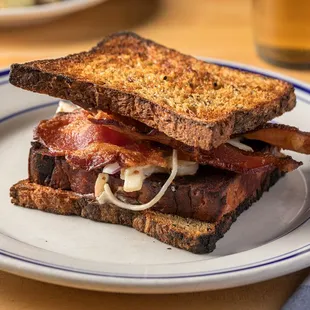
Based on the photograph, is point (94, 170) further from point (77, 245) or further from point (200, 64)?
point (200, 64)

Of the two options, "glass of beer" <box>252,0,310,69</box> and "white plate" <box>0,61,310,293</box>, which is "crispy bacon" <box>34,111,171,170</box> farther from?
"glass of beer" <box>252,0,310,69</box>

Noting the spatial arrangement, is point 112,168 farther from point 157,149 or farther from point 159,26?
point 159,26

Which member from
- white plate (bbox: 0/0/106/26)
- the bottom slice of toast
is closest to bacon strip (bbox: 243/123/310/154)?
the bottom slice of toast

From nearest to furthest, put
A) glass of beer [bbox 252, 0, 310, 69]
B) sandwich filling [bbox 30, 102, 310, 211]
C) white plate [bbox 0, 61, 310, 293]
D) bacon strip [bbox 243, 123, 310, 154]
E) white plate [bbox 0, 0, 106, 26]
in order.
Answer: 1. white plate [bbox 0, 61, 310, 293]
2. sandwich filling [bbox 30, 102, 310, 211]
3. bacon strip [bbox 243, 123, 310, 154]
4. glass of beer [bbox 252, 0, 310, 69]
5. white plate [bbox 0, 0, 106, 26]

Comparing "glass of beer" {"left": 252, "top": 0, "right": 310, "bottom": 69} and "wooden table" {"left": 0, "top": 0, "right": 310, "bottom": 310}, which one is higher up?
"glass of beer" {"left": 252, "top": 0, "right": 310, "bottom": 69}

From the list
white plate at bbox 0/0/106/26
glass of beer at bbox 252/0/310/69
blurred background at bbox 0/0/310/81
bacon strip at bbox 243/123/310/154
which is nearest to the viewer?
bacon strip at bbox 243/123/310/154

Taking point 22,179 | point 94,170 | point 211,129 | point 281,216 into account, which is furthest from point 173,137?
point 22,179

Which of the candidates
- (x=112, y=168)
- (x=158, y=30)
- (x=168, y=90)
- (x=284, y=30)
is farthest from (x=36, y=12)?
(x=112, y=168)
